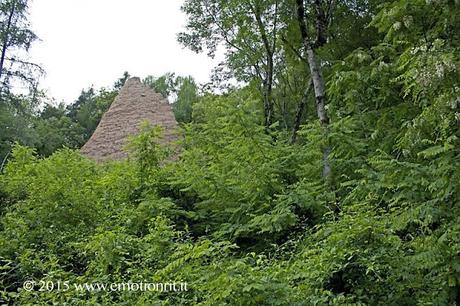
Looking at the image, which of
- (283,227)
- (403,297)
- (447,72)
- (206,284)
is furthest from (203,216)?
(447,72)

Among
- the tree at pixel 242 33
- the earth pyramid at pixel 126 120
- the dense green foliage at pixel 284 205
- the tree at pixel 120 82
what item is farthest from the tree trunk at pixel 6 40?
the tree at pixel 120 82

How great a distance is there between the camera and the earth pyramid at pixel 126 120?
46.9 feet

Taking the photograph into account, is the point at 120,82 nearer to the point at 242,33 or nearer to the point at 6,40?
the point at 6,40

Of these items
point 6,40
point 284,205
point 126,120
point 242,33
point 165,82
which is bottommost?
point 284,205

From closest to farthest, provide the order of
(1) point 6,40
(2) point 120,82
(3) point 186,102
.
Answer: (1) point 6,40
(3) point 186,102
(2) point 120,82

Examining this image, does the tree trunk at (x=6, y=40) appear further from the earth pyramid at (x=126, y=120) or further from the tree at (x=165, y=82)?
the tree at (x=165, y=82)

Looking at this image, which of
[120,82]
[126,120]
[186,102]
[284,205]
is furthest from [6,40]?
[120,82]

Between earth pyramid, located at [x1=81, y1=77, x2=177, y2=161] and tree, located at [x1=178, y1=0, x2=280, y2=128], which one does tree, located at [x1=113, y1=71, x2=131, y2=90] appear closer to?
earth pyramid, located at [x1=81, y1=77, x2=177, y2=161]

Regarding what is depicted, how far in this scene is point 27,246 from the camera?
20.4 ft

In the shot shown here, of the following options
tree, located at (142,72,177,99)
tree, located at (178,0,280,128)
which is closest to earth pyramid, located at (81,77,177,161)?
tree, located at (178,0,280,128)

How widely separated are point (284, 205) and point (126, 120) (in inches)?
405

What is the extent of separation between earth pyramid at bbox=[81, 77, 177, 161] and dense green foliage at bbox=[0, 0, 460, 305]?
12.1ft

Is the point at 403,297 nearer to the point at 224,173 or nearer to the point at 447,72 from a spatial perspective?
the point at 447,72

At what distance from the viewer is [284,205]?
20.4 ft
